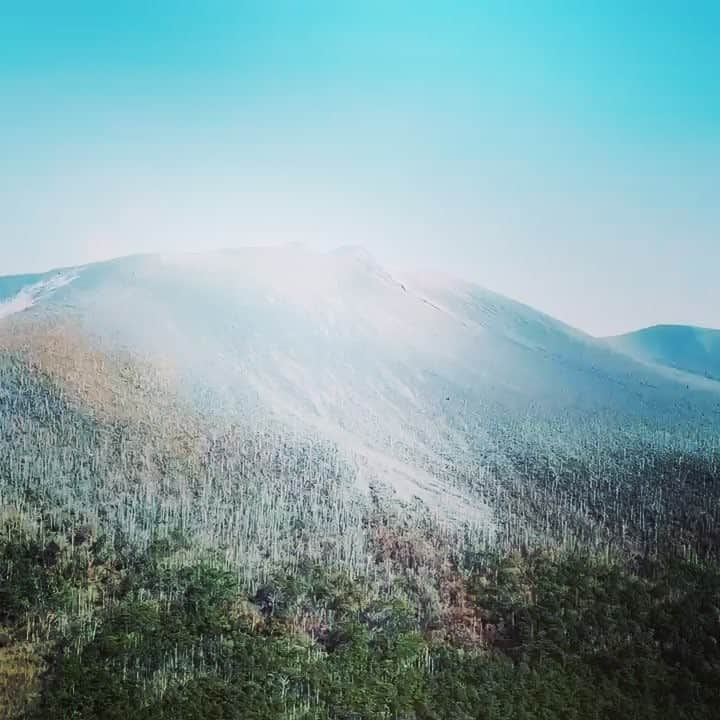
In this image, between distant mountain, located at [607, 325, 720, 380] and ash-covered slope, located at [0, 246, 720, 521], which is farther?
distant mountain, located at [607, 325, 720, 380]

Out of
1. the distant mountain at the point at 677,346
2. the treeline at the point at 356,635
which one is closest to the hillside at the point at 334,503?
the treeline at the point at 356,635

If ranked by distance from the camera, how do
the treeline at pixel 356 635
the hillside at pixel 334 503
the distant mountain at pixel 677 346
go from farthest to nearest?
the distant mountain at pixel 677 346 < the hillside at pixel 334 503 < the treeline at pixel 356 635

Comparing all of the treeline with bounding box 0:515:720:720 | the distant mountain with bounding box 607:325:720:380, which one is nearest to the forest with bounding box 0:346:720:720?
the treeline with bounding box 0:515:720:720

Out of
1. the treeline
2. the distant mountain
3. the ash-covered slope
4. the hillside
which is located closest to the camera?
the treeline

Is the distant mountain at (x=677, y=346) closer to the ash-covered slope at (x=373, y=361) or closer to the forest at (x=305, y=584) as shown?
the ash-covered slope at (x=373, y=361)

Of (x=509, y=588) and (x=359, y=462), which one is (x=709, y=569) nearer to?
(x=509, y=588)

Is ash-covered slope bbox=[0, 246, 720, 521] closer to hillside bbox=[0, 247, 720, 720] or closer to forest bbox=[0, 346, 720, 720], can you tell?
hillside bbox=[0, 247, 720, 720]
